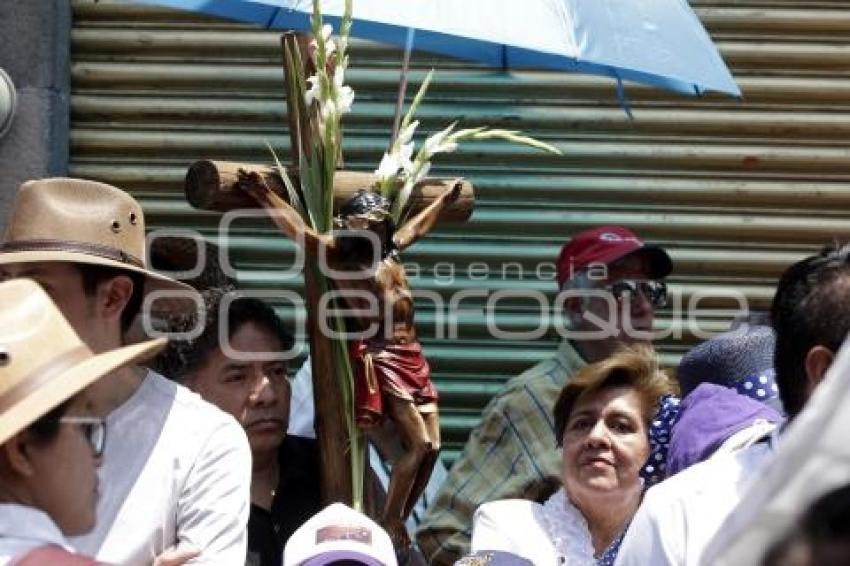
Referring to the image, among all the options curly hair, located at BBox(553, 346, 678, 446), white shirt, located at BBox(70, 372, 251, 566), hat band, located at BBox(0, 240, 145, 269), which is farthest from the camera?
curly hair, located at BBox(553, 346, 678, 446)

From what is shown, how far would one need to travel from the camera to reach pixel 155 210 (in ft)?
20.4

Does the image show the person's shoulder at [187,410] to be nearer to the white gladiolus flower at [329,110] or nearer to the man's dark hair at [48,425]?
the white gladiolus flower at [329,110]

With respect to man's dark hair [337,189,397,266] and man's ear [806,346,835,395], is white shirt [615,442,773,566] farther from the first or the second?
man's dark hair [337,189,397,266]

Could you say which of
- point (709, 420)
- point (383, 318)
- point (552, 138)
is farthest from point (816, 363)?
point (552, 138)

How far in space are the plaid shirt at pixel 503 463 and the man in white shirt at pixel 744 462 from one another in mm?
2122

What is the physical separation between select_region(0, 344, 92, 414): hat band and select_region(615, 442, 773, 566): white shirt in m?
0.99

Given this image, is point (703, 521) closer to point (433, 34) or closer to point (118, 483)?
point (118, 483)

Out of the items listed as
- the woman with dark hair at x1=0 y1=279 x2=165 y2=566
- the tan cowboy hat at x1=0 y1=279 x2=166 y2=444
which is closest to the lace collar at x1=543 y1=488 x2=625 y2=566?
the tan cowboy hat at x1=0 y1=279 x2=166 y2=444

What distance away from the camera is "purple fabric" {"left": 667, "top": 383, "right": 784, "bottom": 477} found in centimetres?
365

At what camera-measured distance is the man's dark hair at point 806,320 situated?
9.18ft

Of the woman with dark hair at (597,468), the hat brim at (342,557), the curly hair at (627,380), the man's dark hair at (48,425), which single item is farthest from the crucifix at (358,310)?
the man's dark hair at (48,425)

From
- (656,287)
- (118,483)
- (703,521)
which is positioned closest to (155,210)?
(656,287)

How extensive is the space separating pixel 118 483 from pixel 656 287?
2.45 meters

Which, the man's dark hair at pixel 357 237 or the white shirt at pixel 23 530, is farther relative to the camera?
the man's dark hair at pixel 357 237
